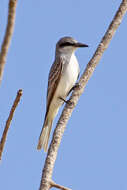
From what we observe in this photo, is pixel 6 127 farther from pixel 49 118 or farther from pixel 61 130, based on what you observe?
pixel 49 118

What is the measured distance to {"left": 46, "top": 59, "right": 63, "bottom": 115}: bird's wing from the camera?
312 inches

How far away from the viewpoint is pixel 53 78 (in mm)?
7969

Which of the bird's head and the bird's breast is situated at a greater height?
the bird's head

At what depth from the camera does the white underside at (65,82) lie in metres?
7.73

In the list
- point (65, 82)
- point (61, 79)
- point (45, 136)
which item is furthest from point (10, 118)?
point (61, 79)

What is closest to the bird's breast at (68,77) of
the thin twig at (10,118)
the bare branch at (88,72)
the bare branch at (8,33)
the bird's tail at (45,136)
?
the bird's tail at (45,136)

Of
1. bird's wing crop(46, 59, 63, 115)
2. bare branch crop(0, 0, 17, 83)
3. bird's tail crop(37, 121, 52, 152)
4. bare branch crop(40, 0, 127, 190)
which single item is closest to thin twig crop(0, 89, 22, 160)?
bare branch crop(0, 0, 17, 83)

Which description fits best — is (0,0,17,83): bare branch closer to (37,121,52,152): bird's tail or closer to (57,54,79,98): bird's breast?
(37,121,52,152): bird's tail

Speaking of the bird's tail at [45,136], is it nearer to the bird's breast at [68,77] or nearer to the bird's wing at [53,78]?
the bird's wing at [53,78]

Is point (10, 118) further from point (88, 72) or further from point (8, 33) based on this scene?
point (88, 72)

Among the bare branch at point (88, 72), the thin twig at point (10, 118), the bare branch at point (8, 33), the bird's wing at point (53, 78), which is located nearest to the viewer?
the bare branch at point (8, 33)

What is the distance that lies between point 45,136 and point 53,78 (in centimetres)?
118

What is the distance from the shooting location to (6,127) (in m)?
2.78

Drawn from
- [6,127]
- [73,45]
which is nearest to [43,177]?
[6,127]
